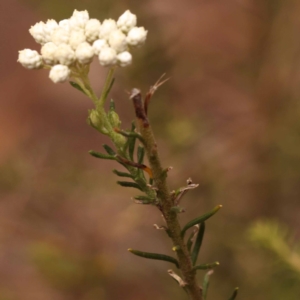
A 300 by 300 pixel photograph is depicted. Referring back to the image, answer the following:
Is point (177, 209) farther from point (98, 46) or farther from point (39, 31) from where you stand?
point (39, 31)

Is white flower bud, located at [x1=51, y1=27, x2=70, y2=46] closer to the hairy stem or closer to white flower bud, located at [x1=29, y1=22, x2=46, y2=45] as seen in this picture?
white flower bud, located at [x1=29, y1=22, x2=46, y2=45]

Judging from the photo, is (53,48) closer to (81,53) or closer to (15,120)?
(81,53)

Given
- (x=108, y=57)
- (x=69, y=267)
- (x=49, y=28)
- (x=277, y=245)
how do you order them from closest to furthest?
1. (x=108, y=57)
2. (x=49, y=28)
3. (x=277, y=245)
4. (x=69, y=267)

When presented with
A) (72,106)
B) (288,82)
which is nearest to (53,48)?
(288,82)

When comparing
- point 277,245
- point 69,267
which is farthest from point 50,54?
point 69,267

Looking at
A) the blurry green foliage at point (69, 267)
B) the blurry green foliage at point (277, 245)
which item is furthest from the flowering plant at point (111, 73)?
the blurry green foliage at point (69, 267)

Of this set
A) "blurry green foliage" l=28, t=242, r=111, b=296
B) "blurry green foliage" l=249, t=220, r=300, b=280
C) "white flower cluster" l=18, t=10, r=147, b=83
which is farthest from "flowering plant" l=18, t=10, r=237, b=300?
"blurry green foliage" l=28, t=242, r=111, b=296
